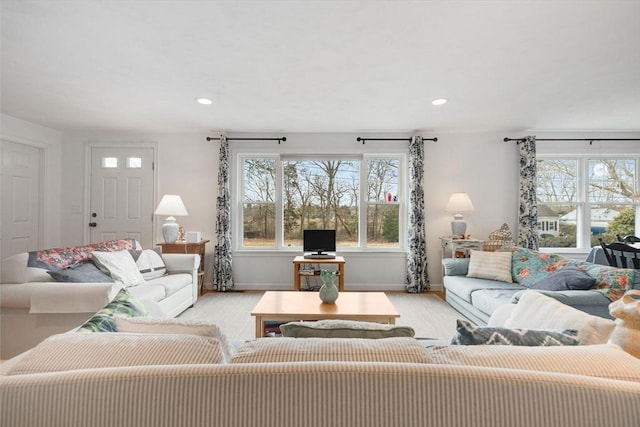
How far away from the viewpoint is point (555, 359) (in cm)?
87

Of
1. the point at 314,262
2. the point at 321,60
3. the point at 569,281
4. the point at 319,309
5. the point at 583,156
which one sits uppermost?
the point at 321,60

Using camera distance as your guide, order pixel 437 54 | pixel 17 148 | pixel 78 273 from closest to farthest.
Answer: pixel 437 54, pixel 78 273, pixel 17 148

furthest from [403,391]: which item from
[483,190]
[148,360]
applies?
[483,190]

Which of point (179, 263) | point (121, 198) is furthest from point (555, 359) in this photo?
point (121, 198)

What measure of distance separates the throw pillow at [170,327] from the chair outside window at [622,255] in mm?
4247

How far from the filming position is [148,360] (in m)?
0.86

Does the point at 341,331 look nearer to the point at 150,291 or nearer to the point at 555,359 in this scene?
the point at 555,359

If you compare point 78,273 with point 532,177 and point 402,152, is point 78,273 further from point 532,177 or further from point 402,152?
point 532,177

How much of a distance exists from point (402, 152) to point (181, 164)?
11.3 ft

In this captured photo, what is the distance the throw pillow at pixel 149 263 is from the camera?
3.48 m

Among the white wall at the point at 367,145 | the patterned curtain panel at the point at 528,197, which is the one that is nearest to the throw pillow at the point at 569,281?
the patterned curtain panel at the point at 528,197

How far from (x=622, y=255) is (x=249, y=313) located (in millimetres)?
4263

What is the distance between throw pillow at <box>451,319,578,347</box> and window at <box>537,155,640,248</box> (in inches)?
185

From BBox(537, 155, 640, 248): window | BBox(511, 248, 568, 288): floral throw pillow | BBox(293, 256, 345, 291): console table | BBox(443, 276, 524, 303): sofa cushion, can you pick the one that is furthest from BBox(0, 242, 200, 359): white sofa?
BBox(537, 155, 640, 248): window
